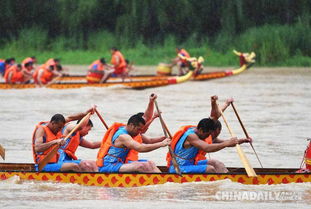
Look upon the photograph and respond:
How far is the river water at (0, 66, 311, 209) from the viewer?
32.9 feet

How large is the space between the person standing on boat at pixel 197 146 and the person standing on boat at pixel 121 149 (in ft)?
0.95

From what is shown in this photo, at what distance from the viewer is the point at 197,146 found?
396 inches

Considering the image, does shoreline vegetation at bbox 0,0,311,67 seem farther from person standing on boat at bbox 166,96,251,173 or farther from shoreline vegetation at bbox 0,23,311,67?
person standing on boat at bbox 166,96,251,173

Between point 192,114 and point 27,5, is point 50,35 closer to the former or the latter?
point 27,5

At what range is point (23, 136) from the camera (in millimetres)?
15477

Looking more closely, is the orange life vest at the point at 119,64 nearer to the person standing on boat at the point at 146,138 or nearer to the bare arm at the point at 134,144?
the person standing on boat at the point at 146,138

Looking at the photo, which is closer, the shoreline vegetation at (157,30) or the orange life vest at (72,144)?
the orange life vest at (72,144)

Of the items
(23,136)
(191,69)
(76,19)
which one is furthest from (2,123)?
(76,19)

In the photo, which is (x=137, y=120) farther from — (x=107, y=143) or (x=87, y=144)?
(x=87, y=144)

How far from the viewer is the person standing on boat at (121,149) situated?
10.1 metres

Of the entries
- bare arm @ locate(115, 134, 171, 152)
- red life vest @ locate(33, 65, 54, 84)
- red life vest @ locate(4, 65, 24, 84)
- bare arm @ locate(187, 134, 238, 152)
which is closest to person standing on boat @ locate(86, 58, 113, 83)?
red life vest @ locate(33, 65, 54, 84)

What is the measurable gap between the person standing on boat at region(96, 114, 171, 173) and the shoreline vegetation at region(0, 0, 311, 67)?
2259cm

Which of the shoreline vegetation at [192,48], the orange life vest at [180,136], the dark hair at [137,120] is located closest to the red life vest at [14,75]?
the shoreline vegetation at [192,48]

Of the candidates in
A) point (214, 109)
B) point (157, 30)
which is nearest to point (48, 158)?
point (214, 109)
